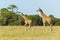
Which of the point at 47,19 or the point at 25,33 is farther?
the point at 47,19

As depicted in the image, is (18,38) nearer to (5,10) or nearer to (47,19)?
(47,19)

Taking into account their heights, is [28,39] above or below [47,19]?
below

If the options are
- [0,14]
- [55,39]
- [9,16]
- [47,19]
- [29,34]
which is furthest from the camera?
[0,14]

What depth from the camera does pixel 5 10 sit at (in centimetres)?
5188

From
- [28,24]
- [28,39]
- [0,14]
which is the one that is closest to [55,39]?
[28,39]

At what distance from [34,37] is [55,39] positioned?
1.42m

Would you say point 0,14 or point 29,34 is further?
point 0,14

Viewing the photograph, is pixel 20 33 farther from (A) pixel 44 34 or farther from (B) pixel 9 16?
(B) pixel 9 16

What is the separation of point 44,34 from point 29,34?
850 mm

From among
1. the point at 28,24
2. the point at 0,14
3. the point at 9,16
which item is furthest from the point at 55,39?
the point at 0,14

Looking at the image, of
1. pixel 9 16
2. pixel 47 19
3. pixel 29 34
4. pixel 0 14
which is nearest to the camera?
pixel 29 34

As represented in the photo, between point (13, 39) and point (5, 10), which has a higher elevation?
point (5, 10)

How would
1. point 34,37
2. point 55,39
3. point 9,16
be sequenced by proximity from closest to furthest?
point 55,39, point 34,37, point 9,16

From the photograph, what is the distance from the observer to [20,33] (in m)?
16.4
